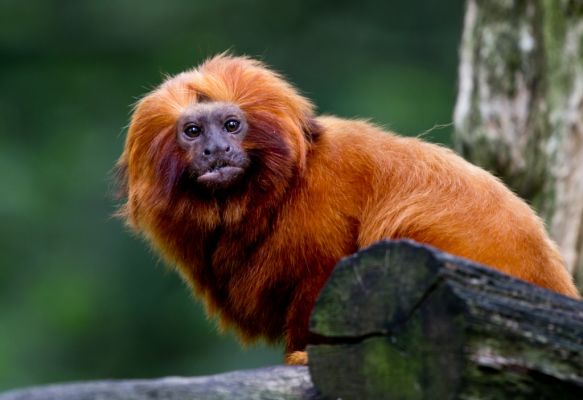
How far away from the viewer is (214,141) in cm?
530

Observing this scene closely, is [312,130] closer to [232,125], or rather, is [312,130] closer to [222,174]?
[232,125]

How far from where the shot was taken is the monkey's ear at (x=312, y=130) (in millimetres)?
5453

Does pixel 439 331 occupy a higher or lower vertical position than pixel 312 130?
lower

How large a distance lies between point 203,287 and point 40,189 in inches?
398

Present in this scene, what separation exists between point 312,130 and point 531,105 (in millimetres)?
1507

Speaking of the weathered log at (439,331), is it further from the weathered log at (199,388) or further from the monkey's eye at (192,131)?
the monkey's eye at (192,131)

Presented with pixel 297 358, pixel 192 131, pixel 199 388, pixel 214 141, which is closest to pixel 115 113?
pixel 192 131

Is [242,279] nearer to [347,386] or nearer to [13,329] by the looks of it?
[347,386]

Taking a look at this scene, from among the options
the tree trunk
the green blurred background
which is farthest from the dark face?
the green blurred background

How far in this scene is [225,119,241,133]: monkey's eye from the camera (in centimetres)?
538

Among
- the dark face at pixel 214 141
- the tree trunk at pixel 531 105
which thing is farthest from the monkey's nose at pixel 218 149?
the tree trunk at pixel 531 105

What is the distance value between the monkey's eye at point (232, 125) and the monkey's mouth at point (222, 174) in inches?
7.5

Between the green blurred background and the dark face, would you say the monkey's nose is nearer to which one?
the dark face

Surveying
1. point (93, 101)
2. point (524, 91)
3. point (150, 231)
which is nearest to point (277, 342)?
point (150, 231)
